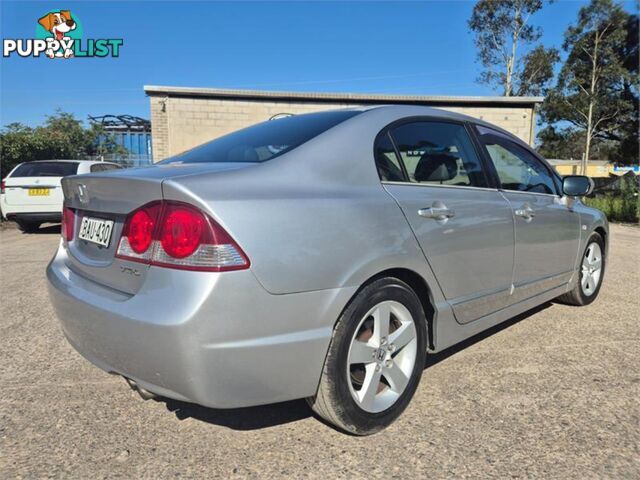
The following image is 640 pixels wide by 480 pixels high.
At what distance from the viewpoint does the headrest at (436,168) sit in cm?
→ 256

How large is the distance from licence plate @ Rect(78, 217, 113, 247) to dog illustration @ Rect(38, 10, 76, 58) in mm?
13946

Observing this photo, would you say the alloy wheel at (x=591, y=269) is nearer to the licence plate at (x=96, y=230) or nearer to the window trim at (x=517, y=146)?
the window trim at (x=517, y=146)

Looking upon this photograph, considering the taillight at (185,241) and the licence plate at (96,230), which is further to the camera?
the licence plate at (96,230)

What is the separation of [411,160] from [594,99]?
106ft

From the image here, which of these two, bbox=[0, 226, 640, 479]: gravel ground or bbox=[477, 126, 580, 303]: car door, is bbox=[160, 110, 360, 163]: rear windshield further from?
bbox=[0, 226, 640, 479]: gravel ground

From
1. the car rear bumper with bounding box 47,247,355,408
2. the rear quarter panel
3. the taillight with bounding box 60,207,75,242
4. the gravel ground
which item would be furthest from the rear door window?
the taillight with bounding box 60,207,75,242

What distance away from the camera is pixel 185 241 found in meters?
1.71

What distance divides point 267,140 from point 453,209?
3.43ft

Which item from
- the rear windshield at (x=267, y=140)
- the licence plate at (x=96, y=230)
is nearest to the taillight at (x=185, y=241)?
the licence plate at (x=96, y=230)

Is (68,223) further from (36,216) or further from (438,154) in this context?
(36,216)

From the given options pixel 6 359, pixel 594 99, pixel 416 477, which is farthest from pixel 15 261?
pixel 594 99

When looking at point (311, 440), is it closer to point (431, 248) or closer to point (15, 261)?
point (431, 248)

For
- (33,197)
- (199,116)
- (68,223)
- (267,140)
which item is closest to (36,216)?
(33,197)

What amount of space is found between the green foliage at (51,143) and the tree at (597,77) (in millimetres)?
27174
